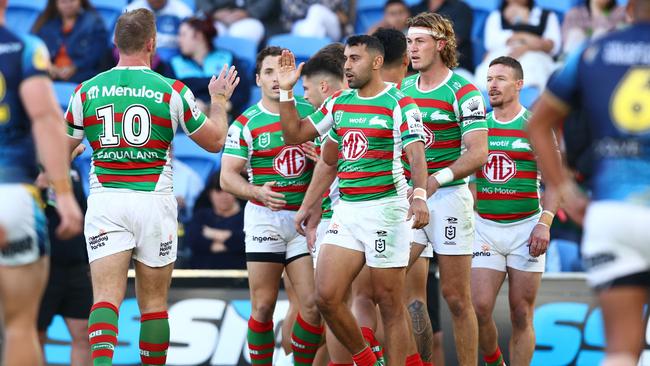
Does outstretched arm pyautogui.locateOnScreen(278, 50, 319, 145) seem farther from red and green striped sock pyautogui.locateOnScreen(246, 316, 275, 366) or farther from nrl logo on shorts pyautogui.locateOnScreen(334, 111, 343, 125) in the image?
red and green striped sock pyautogui.locateOnScreen(246, 316, 275, 366)

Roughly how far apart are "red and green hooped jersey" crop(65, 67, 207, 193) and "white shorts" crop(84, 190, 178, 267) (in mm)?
90

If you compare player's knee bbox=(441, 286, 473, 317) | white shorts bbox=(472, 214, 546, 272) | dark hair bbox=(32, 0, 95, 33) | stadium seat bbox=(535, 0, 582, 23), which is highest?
stadium seat bbox=(535, 0, 582, 23)

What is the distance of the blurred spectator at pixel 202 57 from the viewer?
13773 mm

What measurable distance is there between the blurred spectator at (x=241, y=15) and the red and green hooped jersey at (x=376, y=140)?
268 inches

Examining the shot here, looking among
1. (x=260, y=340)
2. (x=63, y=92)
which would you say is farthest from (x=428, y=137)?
(x=63, y=92)

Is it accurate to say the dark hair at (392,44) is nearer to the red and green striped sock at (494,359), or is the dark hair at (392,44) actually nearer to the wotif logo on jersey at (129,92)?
the wotif logo on jersey at (129,92)

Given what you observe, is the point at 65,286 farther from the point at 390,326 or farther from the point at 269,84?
the point at 390,326

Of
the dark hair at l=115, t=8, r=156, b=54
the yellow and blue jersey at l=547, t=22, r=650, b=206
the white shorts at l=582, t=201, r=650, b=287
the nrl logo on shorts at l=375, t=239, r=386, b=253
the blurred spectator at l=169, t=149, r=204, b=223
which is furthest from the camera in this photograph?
the blurred spectator at l=169, t=149, r=204, b=223

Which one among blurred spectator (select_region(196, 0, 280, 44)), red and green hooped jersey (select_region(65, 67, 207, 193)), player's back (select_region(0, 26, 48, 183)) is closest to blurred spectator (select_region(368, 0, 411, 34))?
blurred spectator (select_region(196, 0, 280, 44))

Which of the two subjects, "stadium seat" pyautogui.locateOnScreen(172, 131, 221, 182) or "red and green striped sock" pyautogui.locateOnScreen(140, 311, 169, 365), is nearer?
"red and green striped sock" pyautogui.locateOnScreen(140, 311, 169, 365)

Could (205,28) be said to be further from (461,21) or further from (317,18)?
(461,21)

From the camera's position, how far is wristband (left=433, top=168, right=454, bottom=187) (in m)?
8.73

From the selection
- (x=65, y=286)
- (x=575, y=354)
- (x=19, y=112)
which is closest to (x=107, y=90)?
(x=19, y=112)

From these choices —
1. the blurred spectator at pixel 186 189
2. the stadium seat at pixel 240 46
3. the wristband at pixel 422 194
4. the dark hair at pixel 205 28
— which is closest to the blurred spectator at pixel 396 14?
the stadium seat at pixel 240 46
